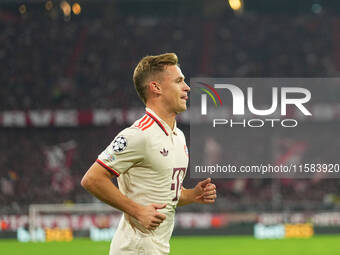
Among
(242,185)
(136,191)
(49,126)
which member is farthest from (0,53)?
(136,191)

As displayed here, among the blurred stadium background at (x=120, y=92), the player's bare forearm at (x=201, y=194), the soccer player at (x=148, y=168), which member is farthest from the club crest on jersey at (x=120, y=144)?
the blurred stadium background at (x=120, y=92)

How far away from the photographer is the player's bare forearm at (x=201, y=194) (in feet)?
14.2

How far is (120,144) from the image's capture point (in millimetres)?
3832

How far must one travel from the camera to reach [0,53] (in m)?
29.0

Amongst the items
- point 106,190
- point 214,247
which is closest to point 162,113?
point 106,190

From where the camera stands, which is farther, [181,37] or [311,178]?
[181,37]

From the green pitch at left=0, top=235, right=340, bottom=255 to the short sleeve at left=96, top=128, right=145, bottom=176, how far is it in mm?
10086

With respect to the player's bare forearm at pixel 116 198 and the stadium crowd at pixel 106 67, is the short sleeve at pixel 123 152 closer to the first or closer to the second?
the player's bare forearm at pixel 116 198

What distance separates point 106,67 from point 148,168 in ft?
80.7

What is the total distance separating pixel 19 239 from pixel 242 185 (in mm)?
9451

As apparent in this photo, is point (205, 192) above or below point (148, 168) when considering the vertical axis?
below

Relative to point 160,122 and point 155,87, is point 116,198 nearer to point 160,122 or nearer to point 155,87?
point 160,122

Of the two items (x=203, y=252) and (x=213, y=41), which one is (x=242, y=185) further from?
(x=203, y=252)

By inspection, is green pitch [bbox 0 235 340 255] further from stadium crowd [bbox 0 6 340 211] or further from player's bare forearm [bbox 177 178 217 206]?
player's bare forearm [bbox 177 178 217 206]
